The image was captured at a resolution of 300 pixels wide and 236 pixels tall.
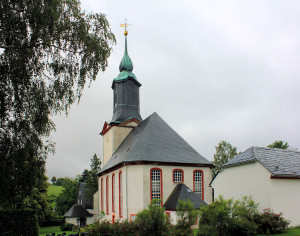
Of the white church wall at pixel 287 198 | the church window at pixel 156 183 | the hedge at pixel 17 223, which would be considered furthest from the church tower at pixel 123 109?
the white church wall at pixel 287 198

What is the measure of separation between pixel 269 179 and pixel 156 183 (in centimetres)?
898

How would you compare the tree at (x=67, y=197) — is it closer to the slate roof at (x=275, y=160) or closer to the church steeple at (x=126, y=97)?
the church steeple at (x=126, y=97)

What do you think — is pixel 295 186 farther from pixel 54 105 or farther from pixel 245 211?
pixel 54 105

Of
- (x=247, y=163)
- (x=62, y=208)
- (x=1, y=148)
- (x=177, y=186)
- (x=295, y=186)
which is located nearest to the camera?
(x=1, y=148)

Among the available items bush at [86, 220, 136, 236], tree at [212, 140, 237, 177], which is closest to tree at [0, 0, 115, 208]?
bush at [86, 220, 136, 236]

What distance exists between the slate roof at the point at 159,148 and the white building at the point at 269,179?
5.23 m

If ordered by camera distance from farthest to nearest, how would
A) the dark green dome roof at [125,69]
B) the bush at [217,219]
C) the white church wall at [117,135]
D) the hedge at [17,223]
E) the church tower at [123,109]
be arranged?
1. the dark green dome roof at [125,69]
2. the church tower at [123,109]
3. the white church wall at [117,135]
4. the hedge at [17,223]
5. the bush at [217,219]

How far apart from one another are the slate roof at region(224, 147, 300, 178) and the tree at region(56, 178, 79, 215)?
42.6 meters

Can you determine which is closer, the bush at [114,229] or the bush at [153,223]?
the bush at [153,223]

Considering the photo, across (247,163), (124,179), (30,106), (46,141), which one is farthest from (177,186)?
(30,106)

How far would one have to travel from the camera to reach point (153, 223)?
43.4 feet

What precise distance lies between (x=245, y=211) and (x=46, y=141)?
9.77m

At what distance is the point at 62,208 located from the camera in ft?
182

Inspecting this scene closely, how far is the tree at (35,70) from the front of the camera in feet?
36.5
